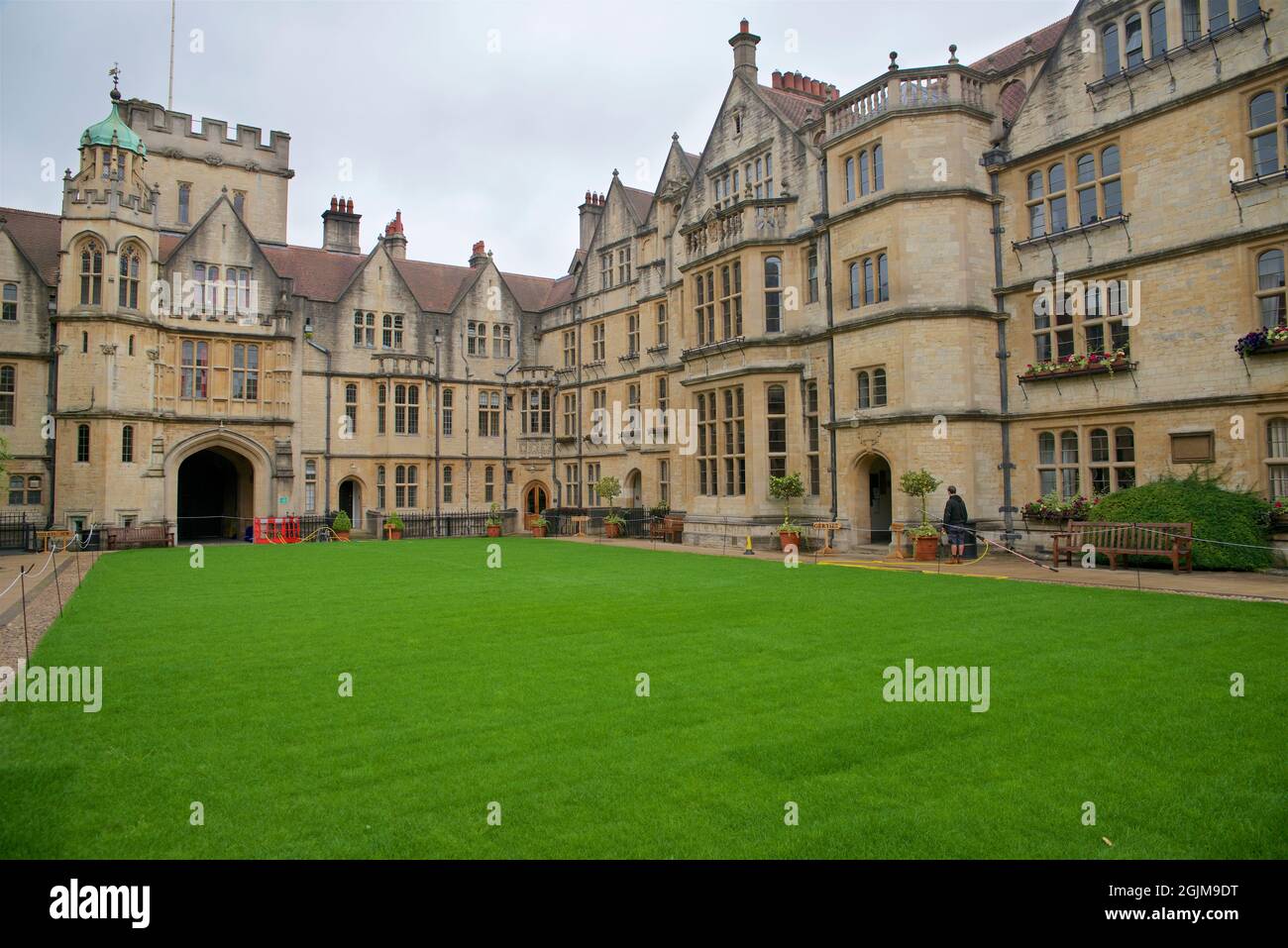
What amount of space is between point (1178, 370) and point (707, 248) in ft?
51.8

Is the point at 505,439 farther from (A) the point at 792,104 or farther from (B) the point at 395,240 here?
(A) the point at 792,104

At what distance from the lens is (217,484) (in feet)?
136

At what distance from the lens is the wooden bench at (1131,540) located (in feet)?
55.1

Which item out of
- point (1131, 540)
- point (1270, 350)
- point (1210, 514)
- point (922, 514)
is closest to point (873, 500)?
point (922, 514)

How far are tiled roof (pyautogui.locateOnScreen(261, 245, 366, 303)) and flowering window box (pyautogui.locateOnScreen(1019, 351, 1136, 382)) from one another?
30.6 metres

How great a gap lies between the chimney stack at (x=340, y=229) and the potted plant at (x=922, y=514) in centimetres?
3350

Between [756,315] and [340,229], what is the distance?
88.5 ft

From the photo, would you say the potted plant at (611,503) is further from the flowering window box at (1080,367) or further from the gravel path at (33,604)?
the gravel path at (33,604)

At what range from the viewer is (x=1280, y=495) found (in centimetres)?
1716

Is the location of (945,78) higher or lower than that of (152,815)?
higher

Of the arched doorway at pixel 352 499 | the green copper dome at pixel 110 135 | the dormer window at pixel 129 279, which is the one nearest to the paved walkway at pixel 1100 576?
the arched doorway at pixel 352 499

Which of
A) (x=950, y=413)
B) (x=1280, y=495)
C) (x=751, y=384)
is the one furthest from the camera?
(x=751, y=384)

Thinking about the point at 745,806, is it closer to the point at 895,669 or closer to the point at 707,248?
the point at 895,669
